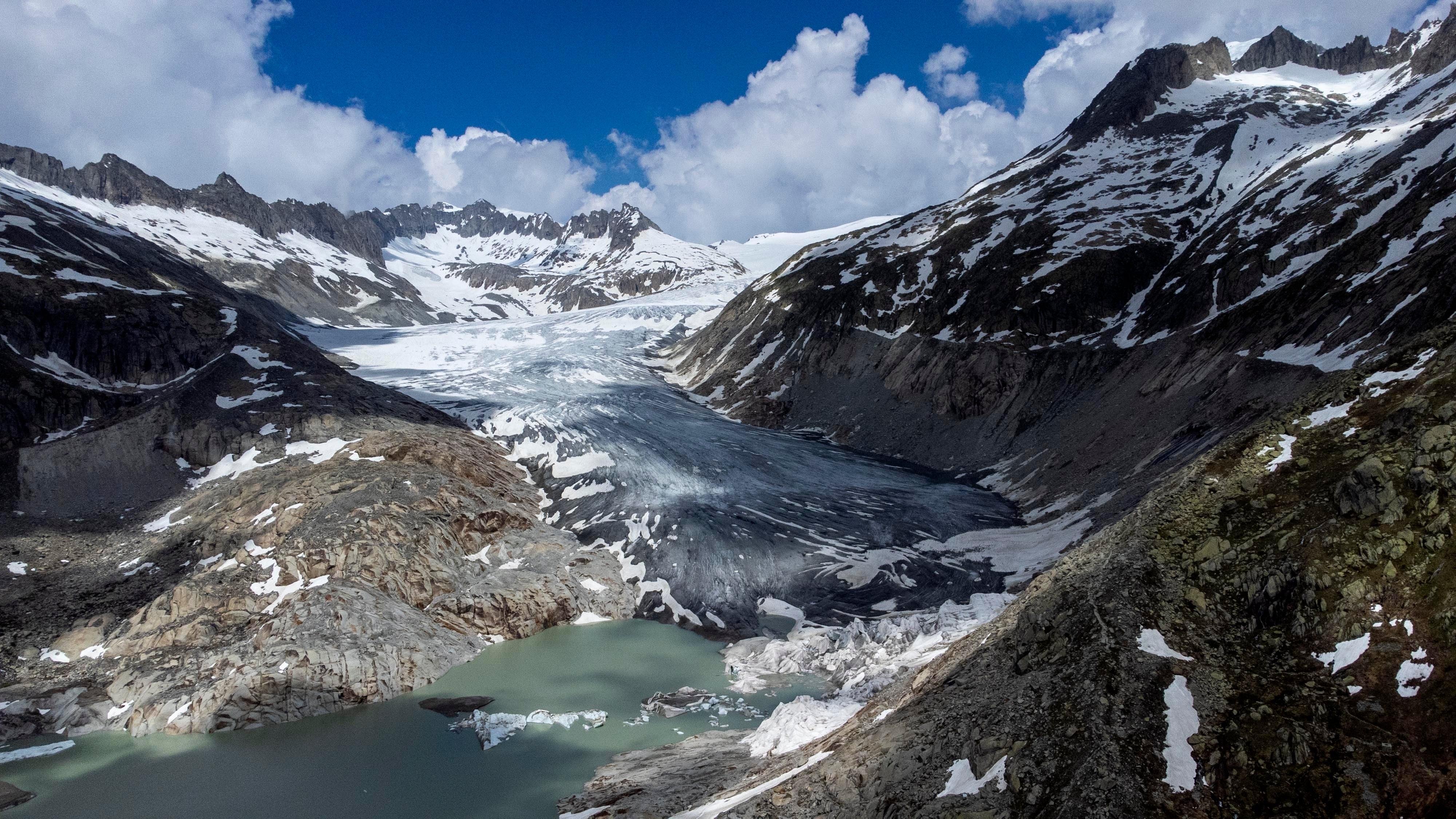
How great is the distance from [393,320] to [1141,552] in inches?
6830

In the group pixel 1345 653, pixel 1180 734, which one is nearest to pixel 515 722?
pixel 1180 734

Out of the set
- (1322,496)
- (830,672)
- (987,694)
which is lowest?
(830,672)

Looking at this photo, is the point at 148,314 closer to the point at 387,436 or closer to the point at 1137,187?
the point at 387,436

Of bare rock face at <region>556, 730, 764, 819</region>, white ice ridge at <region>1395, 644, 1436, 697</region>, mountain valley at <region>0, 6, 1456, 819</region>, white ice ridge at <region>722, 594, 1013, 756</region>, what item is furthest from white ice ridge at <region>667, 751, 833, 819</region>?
white ice ridge at <region>1395, 644, 1436, 697</region>

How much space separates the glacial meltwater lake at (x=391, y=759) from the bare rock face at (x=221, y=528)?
1364 millimetres

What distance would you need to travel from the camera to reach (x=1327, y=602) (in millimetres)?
12742

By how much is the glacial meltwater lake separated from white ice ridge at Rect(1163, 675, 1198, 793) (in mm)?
14670

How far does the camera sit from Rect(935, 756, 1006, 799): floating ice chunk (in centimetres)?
1287

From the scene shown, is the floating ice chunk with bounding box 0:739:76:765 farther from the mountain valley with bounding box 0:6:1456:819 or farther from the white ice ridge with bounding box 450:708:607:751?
the white ice ridge with bounding box 450:708:607:751

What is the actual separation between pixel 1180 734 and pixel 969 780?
3350mm

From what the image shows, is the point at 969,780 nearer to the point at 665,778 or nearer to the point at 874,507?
the point at 665,778

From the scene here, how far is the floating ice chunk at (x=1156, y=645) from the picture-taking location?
13383 mm

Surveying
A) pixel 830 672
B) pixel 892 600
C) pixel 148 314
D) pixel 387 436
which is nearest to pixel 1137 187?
pixel 892 600

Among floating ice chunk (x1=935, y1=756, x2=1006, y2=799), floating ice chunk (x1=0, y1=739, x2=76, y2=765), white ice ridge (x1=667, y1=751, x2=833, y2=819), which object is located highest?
floating ice chunk (x1=935, y1=756, x2=1006, y2=799)
